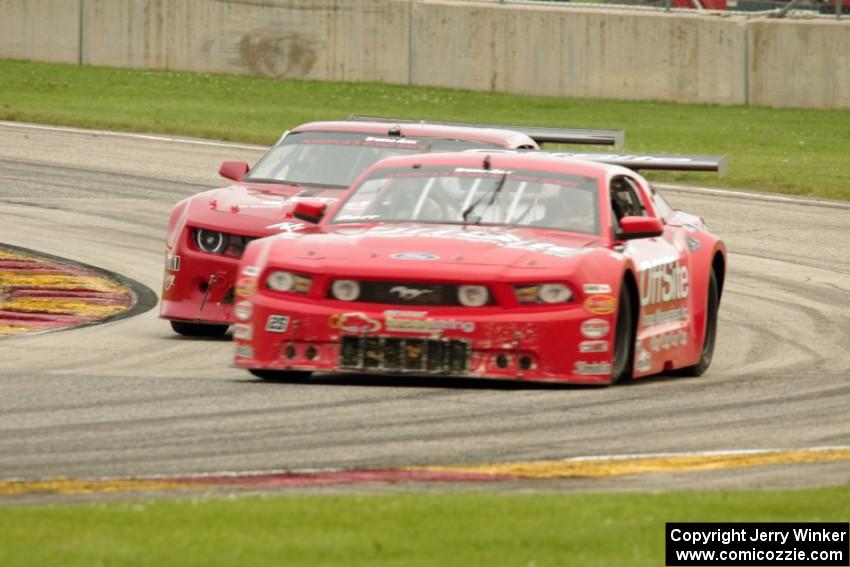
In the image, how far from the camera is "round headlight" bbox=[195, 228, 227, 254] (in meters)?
13.3

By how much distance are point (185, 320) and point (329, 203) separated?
119 centimetres

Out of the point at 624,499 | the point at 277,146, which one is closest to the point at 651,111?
the point at 277,146

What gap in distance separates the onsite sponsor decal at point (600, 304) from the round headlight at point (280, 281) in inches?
59.1

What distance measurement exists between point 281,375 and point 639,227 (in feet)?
6.76

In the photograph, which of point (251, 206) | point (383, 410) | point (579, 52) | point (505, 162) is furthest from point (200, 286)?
point (579, 52)

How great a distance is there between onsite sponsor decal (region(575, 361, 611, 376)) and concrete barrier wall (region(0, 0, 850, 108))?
86.9 ft

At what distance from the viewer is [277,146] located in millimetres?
14711

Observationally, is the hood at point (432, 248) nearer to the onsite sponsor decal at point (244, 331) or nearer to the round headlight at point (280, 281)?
the round headlight at point (280, 281)

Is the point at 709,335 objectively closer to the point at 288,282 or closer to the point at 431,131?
the point at 288,282

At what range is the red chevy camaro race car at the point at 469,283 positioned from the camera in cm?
1043

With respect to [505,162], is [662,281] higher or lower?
lower

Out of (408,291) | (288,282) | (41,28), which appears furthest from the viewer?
(41,28)

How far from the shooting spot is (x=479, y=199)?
38.0ft

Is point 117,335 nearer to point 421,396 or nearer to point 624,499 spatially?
point 421,396
